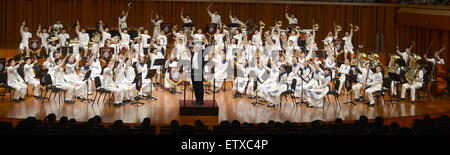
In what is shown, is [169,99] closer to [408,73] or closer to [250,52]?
[250,52]

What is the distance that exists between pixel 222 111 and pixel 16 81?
5832 millimetres

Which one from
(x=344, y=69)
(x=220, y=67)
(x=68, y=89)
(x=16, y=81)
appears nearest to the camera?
(x=68, y=89)

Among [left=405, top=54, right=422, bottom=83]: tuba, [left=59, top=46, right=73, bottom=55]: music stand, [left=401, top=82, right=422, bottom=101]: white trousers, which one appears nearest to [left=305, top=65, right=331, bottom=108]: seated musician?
[left=401, top=82, right=422, bottom=101]: white trousers

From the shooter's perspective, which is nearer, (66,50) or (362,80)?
(362,80)

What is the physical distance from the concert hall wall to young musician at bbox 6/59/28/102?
403 inches

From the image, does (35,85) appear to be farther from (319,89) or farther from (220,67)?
(319,89)

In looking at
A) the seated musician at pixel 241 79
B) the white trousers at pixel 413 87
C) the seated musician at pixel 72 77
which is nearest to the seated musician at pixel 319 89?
the seated musician at pixel 241 79

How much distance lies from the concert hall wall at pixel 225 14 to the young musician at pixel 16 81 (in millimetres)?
10248

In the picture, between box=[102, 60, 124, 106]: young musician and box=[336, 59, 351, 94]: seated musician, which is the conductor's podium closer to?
box=[102, 60, 124, 106]: young musician

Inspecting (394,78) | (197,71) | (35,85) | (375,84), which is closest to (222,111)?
(197,71)

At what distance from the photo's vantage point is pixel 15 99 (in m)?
16.8

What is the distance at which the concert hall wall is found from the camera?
2705cm

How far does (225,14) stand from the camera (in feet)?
91.5
